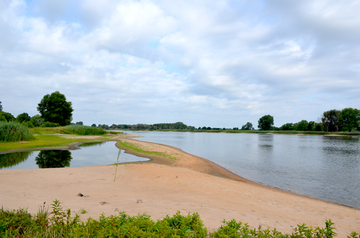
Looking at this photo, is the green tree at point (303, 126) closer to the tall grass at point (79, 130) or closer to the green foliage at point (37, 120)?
the tall grass at point (79, 130)

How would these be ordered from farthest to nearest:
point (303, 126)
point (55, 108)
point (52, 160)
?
point (303, 126) < point (55, 108) < point (52, 160)

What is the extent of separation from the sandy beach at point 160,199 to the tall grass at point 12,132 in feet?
70.3

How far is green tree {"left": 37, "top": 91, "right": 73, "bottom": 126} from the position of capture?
70.2 metres

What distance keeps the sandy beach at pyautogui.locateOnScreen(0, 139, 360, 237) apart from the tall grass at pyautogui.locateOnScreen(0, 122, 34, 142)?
21.4 meters

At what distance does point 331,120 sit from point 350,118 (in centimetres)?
923

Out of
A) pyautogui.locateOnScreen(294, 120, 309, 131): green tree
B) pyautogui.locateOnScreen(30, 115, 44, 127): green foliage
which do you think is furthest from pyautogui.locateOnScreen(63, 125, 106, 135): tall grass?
pyautogui.locateOnScreen(294, 120, 309, 131): green tree

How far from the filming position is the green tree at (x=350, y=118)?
103m

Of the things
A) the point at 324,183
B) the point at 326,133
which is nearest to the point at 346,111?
the point at 326,133

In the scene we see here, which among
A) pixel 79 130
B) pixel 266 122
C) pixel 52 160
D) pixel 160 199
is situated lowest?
pixel 52 160

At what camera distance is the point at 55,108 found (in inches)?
2783

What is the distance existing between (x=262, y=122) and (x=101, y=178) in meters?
161

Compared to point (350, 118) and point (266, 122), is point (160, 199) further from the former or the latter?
point (266, 122)

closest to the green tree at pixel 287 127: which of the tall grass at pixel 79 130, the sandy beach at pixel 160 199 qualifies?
the tall grass at pixel 79 130

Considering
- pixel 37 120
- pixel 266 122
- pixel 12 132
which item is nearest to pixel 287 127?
pixel 266 122
